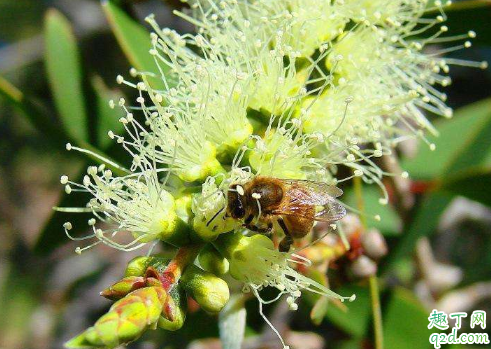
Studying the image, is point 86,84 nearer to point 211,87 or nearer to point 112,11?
point 112,11

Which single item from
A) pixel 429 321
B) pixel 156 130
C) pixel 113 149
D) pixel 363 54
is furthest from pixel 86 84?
Answer: pixel 429 321

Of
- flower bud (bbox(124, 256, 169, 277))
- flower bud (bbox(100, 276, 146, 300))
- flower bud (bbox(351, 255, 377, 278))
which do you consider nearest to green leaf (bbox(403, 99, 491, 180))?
flower bud (bbox(351, 255, 377, 278))

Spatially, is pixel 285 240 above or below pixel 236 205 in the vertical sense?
below

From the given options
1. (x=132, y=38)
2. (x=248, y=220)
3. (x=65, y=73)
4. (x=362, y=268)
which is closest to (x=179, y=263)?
(x=248, y=220)

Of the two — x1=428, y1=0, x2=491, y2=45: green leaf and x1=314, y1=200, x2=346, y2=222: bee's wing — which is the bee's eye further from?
x1=428, y1=0, x2=491, y2=45: green leaf

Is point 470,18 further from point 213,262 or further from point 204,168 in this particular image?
point 213,262
